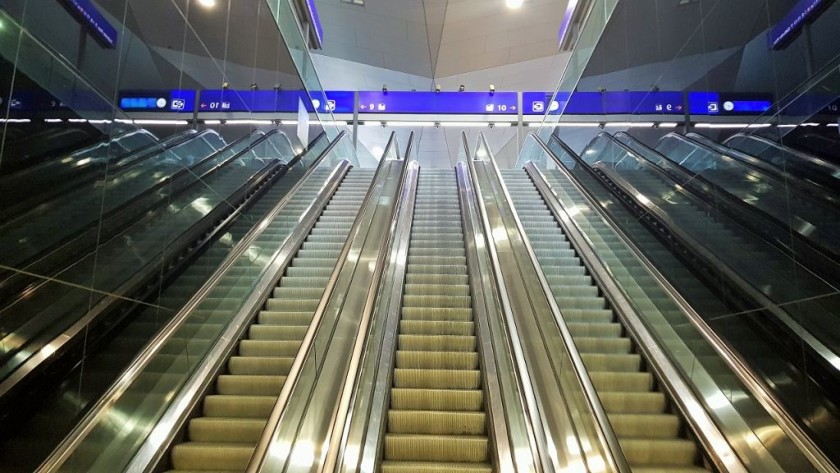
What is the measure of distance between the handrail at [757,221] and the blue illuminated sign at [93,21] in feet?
14.4

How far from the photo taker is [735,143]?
417cm

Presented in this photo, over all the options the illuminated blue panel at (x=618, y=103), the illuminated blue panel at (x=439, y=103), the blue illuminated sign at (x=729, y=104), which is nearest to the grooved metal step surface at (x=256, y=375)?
the blue illuminated sign at (x=729, y=104)

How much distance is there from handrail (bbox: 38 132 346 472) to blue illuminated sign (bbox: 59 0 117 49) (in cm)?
193

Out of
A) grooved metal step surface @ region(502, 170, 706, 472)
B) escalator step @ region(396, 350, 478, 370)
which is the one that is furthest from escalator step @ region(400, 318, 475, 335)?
grooved metal step surface @ region(502, 170, 706, 472)

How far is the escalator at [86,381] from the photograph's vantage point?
2813 millimetres

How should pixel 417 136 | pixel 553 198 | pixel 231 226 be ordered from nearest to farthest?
pixel 231 226, pixel 553 198, pixel 417 136

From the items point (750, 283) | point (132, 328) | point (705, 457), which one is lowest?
point (705, 457)

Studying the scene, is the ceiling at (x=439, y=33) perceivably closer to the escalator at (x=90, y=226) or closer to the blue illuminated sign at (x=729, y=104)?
the escalator at (x=90, y=226)

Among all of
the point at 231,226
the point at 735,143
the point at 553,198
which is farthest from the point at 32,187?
the point at 553,198

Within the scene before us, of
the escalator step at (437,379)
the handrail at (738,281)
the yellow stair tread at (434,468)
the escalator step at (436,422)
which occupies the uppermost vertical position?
the handrail at (738,281)

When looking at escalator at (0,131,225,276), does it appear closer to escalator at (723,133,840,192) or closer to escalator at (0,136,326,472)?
escalator at (0,136,326,472)

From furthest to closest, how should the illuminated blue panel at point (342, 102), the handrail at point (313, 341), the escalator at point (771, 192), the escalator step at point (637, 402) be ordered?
the illuminated blue panel at point (342, 102)
the escalator step at point (637, 402)
the escalator at point (771, 192)
the handrail at point (313, 341)

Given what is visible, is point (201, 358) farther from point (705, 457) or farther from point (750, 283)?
point (750, 283)

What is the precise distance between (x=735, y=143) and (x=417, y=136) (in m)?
15.7
